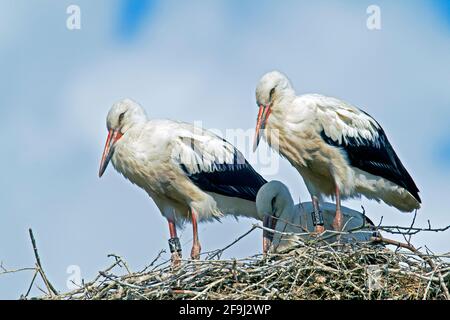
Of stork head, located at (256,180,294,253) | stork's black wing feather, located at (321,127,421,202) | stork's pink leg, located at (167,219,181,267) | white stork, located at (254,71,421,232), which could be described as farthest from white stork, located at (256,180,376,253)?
stork's pink leg, located at (167,219,181,267)

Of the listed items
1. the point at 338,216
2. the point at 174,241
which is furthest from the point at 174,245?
the point at 338,216

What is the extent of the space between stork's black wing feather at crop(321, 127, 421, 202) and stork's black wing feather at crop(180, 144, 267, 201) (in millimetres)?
745

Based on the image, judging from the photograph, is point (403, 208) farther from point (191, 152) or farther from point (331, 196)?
point (191, 152)

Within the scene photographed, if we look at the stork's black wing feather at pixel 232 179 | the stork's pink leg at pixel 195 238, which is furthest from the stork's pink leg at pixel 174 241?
the stork's black wing feather at pixel 232 179

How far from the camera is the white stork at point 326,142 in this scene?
9.38 m

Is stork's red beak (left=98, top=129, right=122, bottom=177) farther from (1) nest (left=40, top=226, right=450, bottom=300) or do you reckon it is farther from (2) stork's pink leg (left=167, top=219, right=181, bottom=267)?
(1) nest (left=40, top=226, right=450, bottom=300)

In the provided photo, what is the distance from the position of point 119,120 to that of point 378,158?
181 centimetres

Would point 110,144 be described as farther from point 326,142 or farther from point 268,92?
point 326,142

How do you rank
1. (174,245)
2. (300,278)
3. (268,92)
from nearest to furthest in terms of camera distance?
(300,278), (268,92), (174,245)

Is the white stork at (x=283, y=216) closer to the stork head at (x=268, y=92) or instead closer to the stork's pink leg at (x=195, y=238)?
the stork head at (x=268, y=92)

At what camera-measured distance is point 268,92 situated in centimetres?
940

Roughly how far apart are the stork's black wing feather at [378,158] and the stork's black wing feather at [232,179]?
74 cm

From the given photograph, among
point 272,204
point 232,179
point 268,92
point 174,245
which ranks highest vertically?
point 268,92

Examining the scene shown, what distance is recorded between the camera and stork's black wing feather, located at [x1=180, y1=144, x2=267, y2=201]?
9680 millimetres
